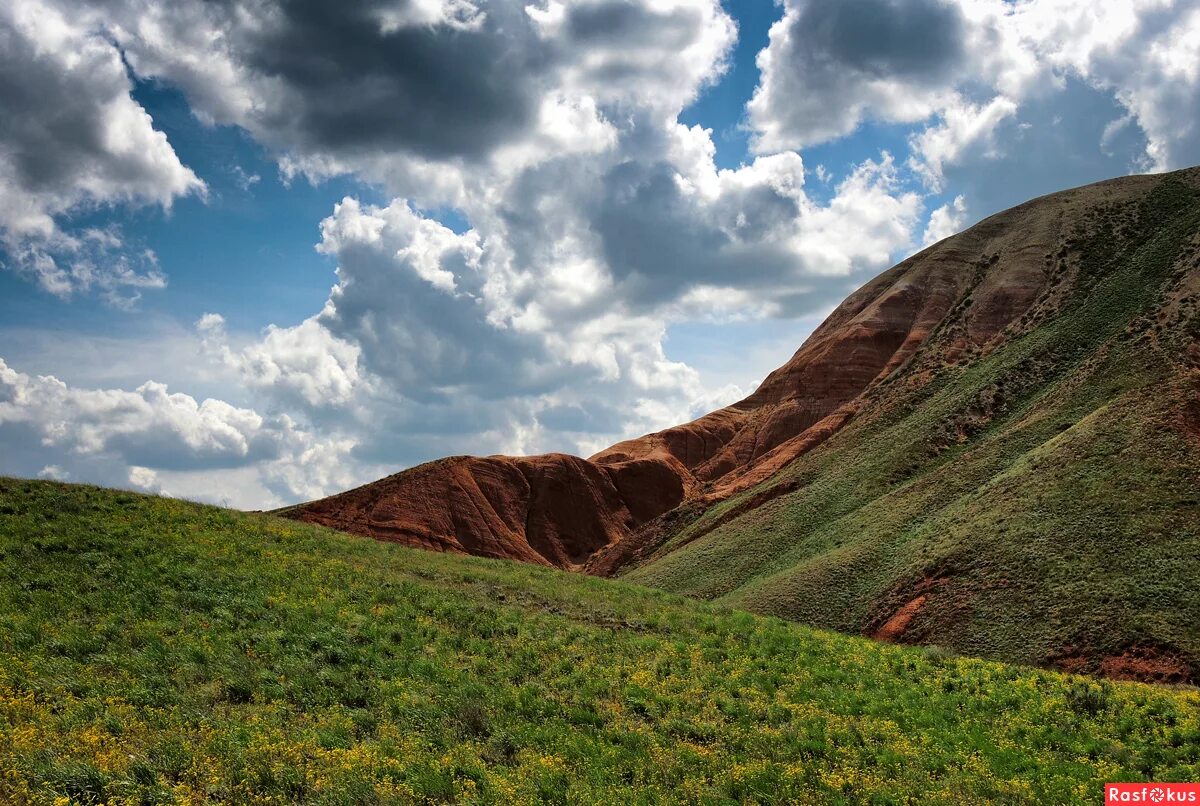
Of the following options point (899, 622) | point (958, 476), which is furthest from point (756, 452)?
point (899, 622)

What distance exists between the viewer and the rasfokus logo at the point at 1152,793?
11.8 metres

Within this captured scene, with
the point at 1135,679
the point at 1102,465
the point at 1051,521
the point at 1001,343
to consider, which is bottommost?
the point at 1135,679

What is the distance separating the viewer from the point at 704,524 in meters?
67.9

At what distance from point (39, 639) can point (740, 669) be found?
16439 mm

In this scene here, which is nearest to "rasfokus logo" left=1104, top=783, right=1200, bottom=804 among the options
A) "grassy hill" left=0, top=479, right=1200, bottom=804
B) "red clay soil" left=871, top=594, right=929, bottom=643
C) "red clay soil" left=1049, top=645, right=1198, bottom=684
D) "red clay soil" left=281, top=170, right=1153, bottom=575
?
"grassy hill" left=0, top=479, right=1200, bottom=804

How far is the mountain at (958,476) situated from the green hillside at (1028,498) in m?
0.14

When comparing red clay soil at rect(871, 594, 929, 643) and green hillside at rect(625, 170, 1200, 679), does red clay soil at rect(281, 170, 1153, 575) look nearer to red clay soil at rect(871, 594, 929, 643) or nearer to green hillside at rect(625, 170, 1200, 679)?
green hillside at rect(625, 170, 1200, 679)

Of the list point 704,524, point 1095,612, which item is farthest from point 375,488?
point 1095,612

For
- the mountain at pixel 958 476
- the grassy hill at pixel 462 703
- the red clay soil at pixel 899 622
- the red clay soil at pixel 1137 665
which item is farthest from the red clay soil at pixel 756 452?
the grassy hill at pixel 462 703

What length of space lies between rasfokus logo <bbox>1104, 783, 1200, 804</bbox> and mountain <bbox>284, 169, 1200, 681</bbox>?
1451 centimetres

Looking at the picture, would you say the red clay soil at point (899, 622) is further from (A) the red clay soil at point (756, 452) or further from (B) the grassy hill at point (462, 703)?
(A) the red clay soil at point (756, 452)

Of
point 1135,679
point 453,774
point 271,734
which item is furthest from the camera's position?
point 1135,679

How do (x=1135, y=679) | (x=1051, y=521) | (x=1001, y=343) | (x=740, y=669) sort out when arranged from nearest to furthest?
(x=740, y=669), (x=1135, y=679), (x=1051, y=521), (x=1001, y=343)

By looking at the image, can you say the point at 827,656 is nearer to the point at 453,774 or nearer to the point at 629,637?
the point at 629,637
